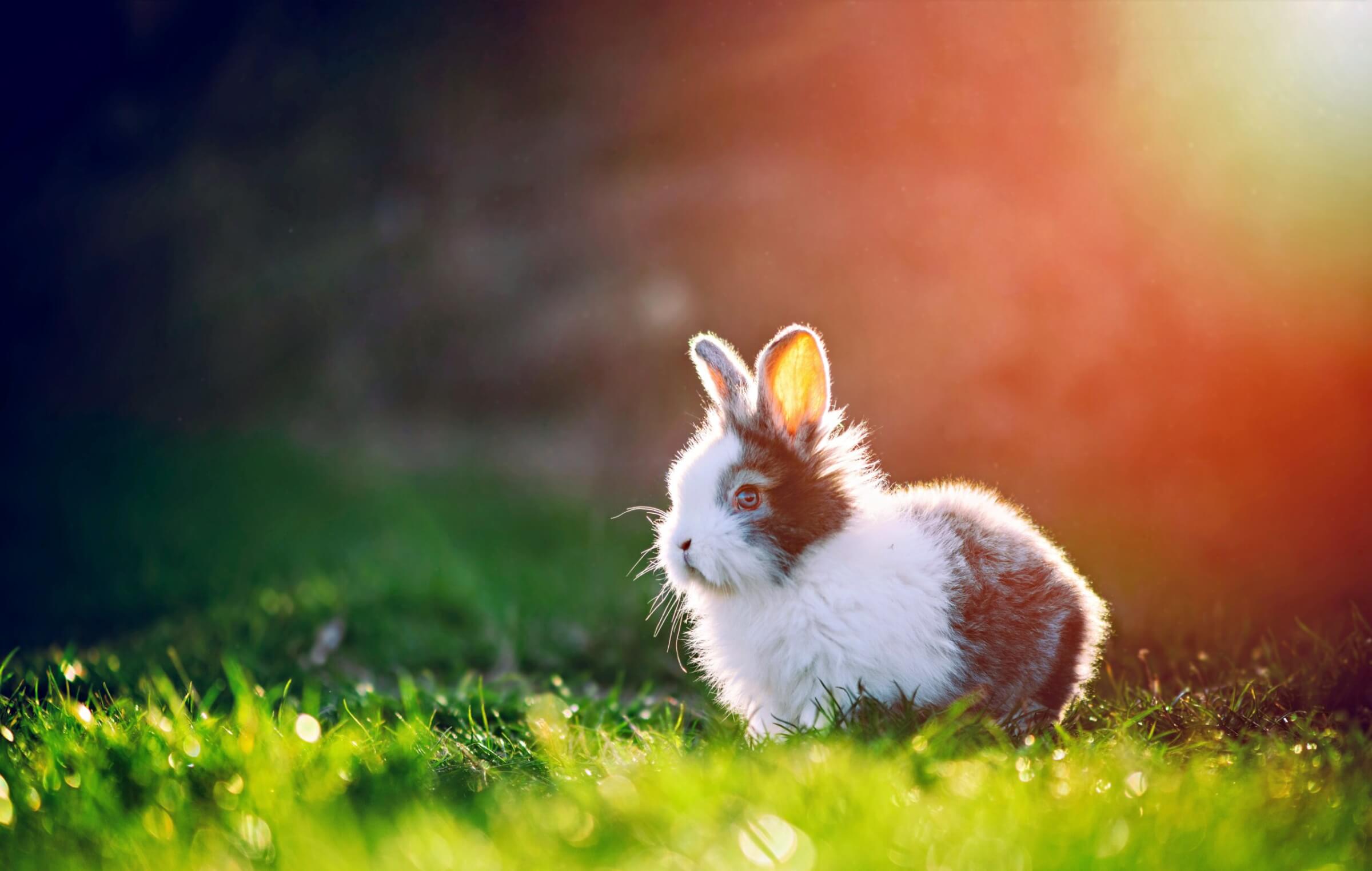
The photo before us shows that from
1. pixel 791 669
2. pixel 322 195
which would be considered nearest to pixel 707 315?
pixel 322 195

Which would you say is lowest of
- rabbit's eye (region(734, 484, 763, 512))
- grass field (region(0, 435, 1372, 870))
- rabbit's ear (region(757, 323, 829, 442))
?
grass field (region(0, 435, 1372, 870))

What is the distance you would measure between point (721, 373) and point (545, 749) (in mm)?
1175

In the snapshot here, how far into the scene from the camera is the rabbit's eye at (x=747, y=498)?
306cm

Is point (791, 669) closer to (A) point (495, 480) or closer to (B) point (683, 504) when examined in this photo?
(B) point (683, 504)

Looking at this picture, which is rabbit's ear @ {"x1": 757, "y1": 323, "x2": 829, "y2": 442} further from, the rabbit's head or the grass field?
the grass field

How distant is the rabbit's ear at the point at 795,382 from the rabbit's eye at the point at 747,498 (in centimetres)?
20

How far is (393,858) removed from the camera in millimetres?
1801

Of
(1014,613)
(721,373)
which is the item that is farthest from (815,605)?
(721,373)

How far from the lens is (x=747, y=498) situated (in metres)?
3.06

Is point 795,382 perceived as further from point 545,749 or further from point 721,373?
point 545,749

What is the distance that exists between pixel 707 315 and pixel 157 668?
3.66m

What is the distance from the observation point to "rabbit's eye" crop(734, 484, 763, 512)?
3.06 m

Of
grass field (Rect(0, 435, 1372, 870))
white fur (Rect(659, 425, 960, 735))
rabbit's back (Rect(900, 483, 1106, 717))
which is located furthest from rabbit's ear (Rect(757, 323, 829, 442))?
grass field (Rect(0, 435, 1372, 870))

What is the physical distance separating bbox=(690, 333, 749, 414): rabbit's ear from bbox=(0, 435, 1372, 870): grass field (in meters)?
0.92
